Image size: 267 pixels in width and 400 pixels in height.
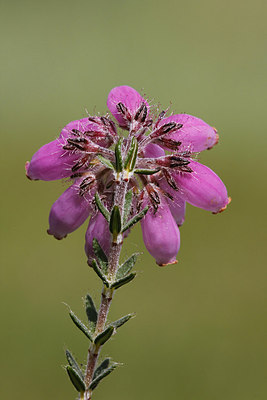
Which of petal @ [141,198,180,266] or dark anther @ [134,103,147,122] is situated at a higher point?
dark anther @ [134,103,147,122]

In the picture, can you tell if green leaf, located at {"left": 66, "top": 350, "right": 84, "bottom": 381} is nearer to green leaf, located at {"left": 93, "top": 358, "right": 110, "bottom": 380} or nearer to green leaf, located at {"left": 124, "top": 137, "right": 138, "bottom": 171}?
green leaf, located at {"left": 93, "top": 358, "right": 110, "bottom": 380}

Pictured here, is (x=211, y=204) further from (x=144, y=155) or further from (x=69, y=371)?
(x=69, y=371)

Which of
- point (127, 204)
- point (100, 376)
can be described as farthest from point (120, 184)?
point (100, 376)

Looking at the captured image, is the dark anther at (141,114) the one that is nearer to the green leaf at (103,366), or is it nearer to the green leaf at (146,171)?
the green leaf at (146,171)

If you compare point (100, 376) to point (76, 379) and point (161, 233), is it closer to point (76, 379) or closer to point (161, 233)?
point (76, 379)

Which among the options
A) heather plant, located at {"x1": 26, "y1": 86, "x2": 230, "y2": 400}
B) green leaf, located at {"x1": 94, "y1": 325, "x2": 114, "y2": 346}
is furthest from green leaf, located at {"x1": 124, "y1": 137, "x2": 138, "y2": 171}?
green leaf, located at {"x1": 94, "y1": 325, "x2": 114, "y2": 346}

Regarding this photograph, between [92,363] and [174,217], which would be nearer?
[92,363]

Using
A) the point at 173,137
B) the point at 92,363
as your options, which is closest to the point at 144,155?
the point at 173,137
